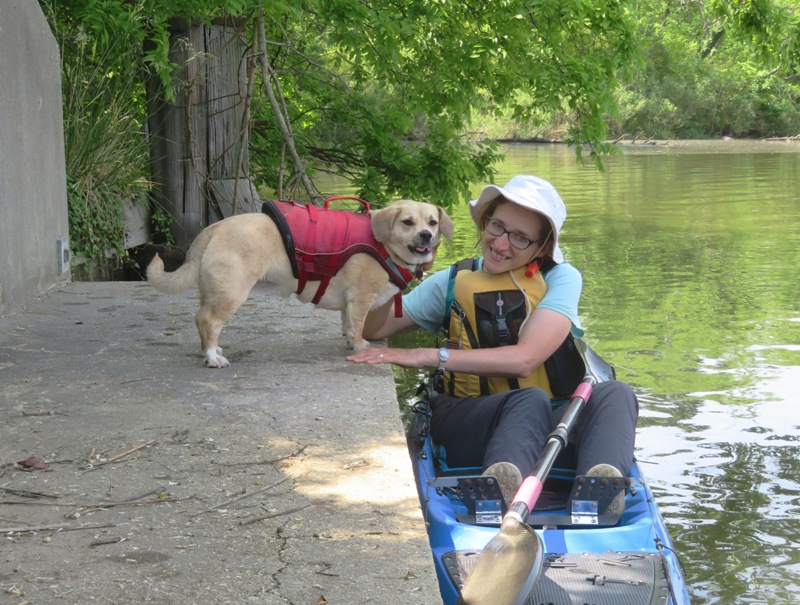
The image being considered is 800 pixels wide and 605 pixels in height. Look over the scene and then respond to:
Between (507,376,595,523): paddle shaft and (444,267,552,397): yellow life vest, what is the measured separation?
392 millimetres

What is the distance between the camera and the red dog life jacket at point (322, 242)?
5527mm

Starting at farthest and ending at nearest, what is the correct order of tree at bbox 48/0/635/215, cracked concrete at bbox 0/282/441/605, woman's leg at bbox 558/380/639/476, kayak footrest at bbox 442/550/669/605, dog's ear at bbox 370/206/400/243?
tree at bbox 48/0/635/215
dog's ear at bbox 370/206/400/243
woman's leg at bbox 558/380/639/476
kayak footrest at bbox 442/550/669/605
cracked concrete at bbox 0/282/441/605

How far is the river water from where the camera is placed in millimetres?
5281

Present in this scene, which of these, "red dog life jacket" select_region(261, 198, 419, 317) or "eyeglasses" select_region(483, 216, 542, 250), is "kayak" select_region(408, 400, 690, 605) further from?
"red dog life jacket" select_region(261, 198, 419, 317)

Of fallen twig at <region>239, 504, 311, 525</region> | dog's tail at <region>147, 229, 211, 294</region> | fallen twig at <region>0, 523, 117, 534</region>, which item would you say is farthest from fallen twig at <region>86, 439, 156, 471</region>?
dog's tail at <region>147, 229, 211, 294</region>

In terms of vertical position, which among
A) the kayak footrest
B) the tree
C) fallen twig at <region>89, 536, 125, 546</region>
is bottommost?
the kayak footrest

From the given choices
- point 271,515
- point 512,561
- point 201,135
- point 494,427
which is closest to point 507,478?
point 494,427

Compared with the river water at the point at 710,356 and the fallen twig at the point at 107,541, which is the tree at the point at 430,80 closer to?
the river water at the point at 710,356

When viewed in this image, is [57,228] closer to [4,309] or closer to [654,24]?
[4,309]

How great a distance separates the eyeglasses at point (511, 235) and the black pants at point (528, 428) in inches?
26.3

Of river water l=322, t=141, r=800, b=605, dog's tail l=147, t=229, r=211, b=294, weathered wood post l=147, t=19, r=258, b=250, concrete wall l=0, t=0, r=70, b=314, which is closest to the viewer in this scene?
river water l=322, t=141, r=800, b=605

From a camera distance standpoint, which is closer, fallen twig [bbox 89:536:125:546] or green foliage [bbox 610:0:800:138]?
fallen twig [bbox 89:536:125:546]

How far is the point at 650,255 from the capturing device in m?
14.4

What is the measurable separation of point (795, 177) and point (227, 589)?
27.9m
